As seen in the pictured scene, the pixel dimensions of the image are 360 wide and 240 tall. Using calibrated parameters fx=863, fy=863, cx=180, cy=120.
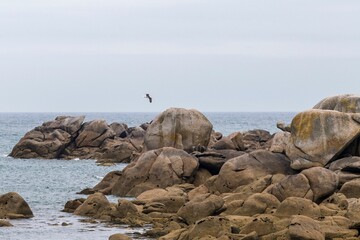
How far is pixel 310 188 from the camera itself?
36.8 metres

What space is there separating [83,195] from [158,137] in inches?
271

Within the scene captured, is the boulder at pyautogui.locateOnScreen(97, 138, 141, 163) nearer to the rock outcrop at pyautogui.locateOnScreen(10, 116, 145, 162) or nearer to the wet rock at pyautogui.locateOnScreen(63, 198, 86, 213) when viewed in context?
the rock outcrop at pyautogui.locateOnScreen(10, 116, 145, 162)

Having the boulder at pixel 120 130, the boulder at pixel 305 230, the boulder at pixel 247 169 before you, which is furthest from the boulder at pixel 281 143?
the boulder at pixel 120 130

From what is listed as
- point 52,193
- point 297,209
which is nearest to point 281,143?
point 52,193

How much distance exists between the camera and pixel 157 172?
153 ft

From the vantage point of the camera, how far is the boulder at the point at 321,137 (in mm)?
42094

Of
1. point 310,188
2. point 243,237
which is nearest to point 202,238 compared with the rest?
point 243,237

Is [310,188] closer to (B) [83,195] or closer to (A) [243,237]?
(A) [243,237]

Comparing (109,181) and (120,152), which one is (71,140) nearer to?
(120,152)

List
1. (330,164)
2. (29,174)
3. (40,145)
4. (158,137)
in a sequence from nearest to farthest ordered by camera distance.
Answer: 1. (330,164)
2. (158,137)
3. (29,174)
4. (40,145)

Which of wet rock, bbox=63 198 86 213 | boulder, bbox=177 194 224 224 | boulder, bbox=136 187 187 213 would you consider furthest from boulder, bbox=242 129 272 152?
boulder, bbox=177 194 224 224

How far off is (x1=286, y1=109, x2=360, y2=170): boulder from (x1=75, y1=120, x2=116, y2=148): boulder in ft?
136

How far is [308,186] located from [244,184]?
5864 millimetres

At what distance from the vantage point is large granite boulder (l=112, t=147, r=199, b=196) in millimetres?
46375
